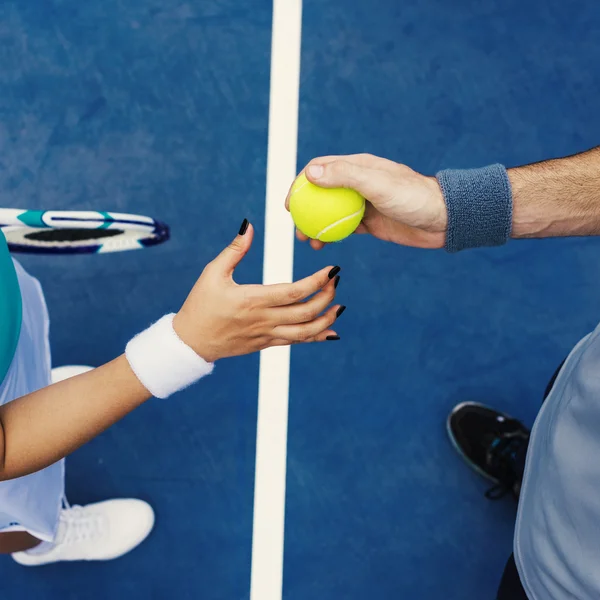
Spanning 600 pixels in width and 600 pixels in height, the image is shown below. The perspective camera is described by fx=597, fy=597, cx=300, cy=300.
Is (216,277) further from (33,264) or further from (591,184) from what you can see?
(33,264)

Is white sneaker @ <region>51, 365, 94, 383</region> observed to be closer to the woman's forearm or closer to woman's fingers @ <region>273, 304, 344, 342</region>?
the woman's forearm

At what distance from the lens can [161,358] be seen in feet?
4.34

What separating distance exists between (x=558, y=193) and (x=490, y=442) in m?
1.08

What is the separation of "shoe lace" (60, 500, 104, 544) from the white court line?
58 cm

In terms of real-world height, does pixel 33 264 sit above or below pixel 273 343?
below

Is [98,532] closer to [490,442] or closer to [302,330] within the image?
[302,330]

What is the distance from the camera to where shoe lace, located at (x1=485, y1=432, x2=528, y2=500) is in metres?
2.24

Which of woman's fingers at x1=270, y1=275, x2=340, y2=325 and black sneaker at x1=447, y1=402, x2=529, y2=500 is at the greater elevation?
woman's fingers at x1=270, y1=275, x2=340, y2=325

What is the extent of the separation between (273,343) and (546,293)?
1484mm

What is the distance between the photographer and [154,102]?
8.44 feet

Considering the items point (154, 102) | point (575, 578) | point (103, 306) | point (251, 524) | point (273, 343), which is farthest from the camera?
point (154, 102)

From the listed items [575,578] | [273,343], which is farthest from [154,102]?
[575,578]

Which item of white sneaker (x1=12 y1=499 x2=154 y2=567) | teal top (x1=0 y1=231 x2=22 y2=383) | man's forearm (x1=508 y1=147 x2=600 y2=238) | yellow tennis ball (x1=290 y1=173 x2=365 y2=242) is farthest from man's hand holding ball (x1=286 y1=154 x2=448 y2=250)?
white sneaker (x1=12 y1=499 x2=154 y2=567)

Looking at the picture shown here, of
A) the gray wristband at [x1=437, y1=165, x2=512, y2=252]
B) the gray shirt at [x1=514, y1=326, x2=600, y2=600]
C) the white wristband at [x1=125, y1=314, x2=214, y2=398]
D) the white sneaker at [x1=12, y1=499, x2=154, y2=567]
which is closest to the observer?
the gray shirt at [x1=514, y1=326, x2=600, y2=600]
